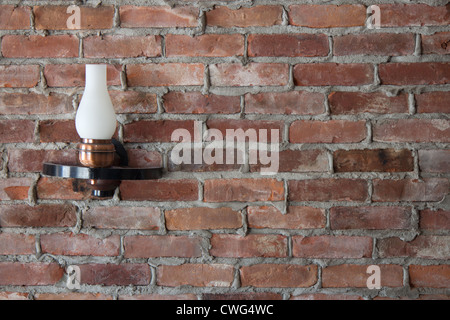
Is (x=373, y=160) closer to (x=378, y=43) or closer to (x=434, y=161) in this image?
(x=434, y=161)

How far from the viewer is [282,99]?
106 cm

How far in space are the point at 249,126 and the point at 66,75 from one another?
521 millimetres

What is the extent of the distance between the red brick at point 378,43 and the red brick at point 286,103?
16 cm

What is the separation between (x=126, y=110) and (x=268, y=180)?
434 millimetres

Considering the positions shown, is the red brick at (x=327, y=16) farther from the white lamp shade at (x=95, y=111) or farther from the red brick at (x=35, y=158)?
the red brick at (x=35, y=158)

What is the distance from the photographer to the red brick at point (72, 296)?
109 centimetres

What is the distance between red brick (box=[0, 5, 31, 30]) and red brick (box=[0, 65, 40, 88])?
0.11 meters

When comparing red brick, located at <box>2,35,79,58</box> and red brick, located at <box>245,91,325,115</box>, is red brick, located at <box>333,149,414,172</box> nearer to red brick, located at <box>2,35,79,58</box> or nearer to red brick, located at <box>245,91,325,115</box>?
red brick, located at <box>245,91,325,115</box>

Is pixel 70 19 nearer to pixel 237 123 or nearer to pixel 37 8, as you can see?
pixel 37 8

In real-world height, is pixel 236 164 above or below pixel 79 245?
above

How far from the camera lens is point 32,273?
3.59ft

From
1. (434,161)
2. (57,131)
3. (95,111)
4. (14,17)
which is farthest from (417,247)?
(14,17)

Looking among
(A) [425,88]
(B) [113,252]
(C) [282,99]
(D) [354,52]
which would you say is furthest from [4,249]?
(A) [425,88]

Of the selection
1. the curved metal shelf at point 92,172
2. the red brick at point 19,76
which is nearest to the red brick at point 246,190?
the curved metal shelf at point 92,172
